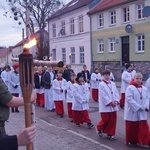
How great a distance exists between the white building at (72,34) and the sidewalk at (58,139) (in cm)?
2688

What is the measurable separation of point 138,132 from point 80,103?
260 cm

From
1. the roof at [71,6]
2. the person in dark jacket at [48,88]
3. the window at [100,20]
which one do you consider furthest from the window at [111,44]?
the person in dark jacket at [48,88]

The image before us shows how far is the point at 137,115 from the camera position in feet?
23.5

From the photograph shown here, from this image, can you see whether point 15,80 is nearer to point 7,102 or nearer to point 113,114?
point 113,114

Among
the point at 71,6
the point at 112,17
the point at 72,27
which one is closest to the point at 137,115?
the point at 112,17

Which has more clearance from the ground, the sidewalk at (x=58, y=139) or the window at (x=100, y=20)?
the window at (x=100, y=20)

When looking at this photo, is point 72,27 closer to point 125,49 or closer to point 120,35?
point 120,35

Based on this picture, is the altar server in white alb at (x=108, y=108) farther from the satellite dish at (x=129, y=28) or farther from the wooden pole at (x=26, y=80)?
the satellite dish at (x=129, y=28)

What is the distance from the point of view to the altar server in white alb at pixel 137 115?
23.3 feet

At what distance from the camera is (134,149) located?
279 inches

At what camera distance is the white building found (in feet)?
120

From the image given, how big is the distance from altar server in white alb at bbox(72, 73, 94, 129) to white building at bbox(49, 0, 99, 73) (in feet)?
86.5

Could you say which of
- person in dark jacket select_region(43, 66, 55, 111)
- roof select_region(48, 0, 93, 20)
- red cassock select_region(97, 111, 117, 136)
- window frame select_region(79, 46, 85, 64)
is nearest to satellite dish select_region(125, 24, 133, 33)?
roof select_region(48, 0, 93, 20)

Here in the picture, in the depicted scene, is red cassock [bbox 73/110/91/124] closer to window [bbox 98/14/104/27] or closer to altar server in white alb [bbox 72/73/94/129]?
altar server in white alb [bbox 72/73/94/129]
